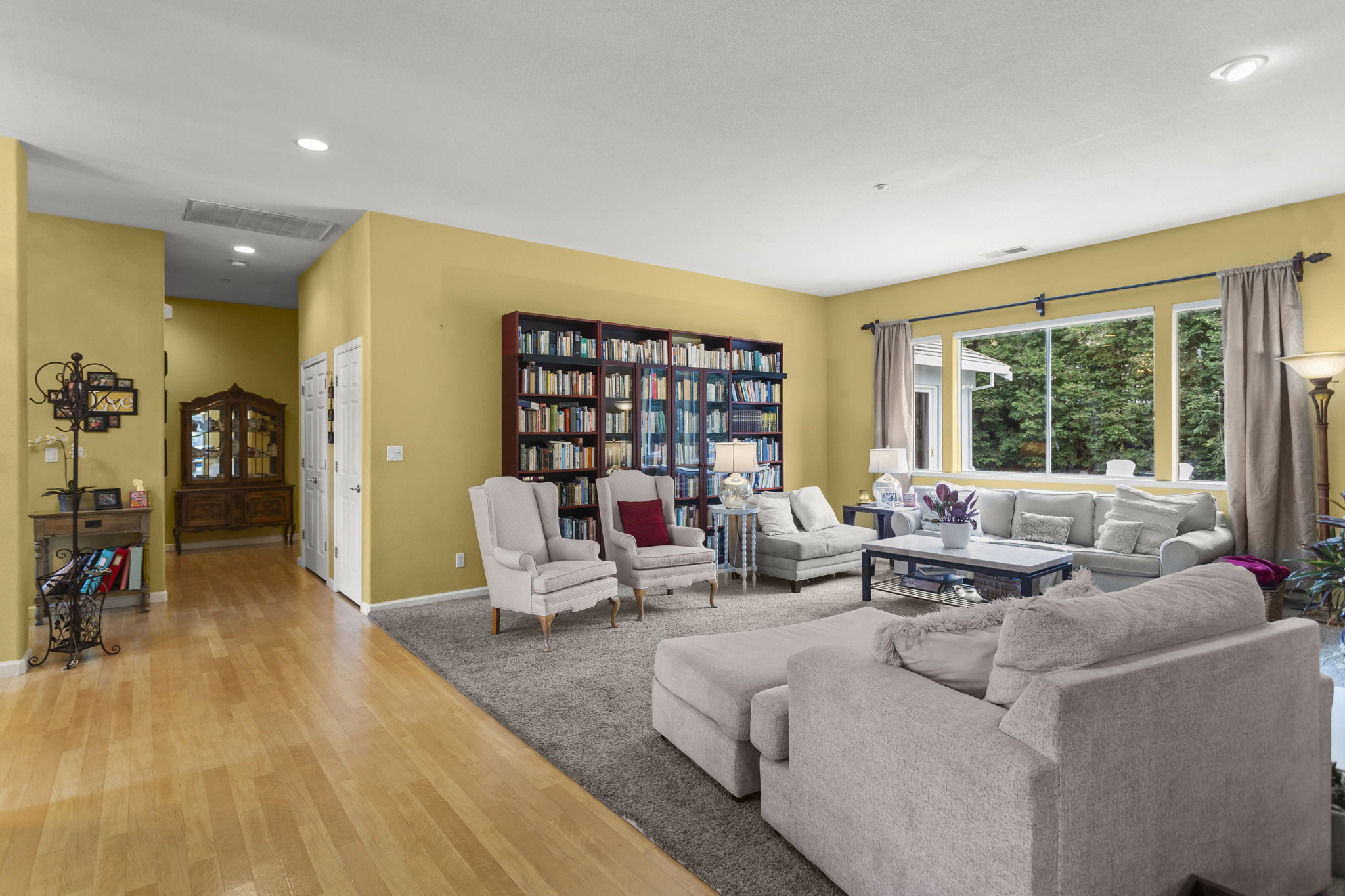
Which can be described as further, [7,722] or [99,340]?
[99,340]

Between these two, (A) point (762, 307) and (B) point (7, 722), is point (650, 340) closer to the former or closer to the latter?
(A) point (762, 307)

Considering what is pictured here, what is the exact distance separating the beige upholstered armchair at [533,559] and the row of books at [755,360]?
9.22 feet

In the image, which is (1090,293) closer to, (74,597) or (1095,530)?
(1095,530)

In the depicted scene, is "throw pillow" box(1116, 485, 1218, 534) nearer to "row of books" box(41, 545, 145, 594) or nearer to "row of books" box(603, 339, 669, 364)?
"row of books" box(603, 339, 669, 364)

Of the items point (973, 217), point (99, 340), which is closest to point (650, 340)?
point (973, 217)

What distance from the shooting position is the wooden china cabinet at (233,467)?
8.01 m

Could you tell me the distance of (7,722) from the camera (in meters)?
3.22

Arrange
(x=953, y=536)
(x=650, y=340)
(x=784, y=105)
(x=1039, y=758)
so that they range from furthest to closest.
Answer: (x=650, y=340)
(x=953, y=536)
(x=784, y=105)
(x=1039, y=758)

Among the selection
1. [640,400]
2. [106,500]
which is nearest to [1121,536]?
[640,400]

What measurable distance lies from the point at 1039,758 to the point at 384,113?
3885mm

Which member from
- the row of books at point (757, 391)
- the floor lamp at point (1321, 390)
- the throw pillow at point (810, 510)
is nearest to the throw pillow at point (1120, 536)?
the floor lamp at point (1321, 390)

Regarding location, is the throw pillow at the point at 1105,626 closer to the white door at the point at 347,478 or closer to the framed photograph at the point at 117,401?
the white door at the point at 347,478

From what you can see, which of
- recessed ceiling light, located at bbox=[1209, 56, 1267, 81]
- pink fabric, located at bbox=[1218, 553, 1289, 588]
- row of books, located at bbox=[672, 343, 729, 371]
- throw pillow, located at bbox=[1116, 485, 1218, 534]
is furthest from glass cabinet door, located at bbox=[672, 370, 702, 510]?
recessed ceiling light, located at bbox=[1209, 56, 1267, 81]

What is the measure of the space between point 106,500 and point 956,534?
20.9ft
